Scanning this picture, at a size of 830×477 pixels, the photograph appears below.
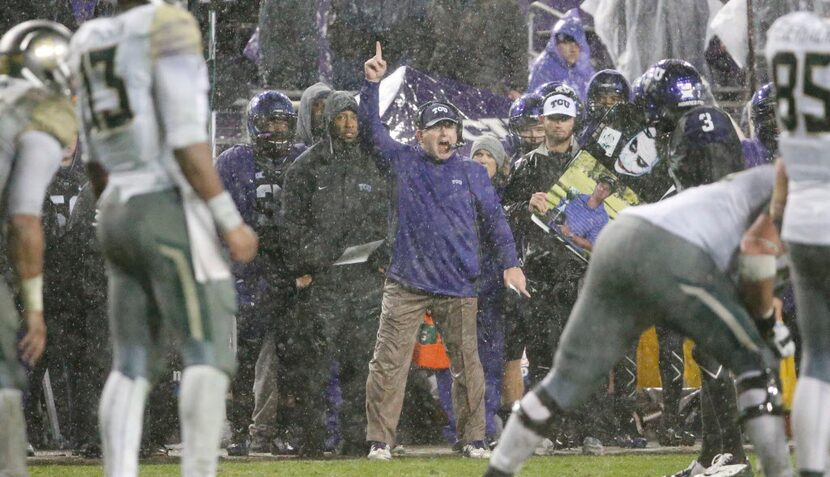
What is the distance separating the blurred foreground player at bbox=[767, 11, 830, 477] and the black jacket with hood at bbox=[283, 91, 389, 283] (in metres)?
4.63

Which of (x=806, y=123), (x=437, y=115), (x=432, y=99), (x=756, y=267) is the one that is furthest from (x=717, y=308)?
(x=432, y=99)

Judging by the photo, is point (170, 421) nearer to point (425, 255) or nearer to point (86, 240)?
point (86, 240)

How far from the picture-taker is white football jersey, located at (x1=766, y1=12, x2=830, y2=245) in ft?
18.3

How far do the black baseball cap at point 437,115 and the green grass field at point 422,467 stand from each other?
2.07 metres

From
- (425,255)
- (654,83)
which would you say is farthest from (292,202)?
(654,83)

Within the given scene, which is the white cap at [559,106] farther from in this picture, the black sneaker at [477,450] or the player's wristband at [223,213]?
the player's wristband at [223,213]

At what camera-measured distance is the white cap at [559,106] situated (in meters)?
10.3

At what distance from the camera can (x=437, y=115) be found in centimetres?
1002

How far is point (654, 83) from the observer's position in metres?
7.89

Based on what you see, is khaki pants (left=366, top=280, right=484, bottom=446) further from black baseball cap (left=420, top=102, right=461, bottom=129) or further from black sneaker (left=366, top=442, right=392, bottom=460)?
black baseball cap (left=420, top=102, right=461, bottom=129)

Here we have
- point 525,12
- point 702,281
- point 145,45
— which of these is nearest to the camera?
point 145,45

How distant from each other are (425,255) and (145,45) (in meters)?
4.88

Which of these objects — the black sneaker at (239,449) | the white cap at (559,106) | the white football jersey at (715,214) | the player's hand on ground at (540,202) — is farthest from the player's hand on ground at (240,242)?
the white cap at (559,106)

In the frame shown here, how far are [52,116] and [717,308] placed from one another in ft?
7.94
